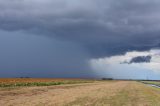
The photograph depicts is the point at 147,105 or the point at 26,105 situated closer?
the point at 26,105

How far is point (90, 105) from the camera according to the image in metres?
29.6

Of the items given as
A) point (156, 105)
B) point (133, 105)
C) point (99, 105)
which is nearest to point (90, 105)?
point (99, 105)

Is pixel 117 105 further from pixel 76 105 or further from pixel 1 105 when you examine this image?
pixel 1 105

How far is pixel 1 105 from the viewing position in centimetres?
2816

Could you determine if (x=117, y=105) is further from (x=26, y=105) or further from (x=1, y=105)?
(x=1, y=105)

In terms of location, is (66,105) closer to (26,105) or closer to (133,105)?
(26,105)

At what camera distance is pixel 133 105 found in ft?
101

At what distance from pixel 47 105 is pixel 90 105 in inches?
179

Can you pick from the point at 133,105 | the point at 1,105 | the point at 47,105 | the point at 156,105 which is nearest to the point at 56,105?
the point at 47,105

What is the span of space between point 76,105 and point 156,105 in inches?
358

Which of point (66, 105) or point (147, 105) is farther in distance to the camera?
point (147, 105)

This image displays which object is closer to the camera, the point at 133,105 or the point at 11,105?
the point at 11,105

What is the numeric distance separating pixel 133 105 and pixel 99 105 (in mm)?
4014

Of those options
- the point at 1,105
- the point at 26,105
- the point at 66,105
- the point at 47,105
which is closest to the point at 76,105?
the point at 66,105
